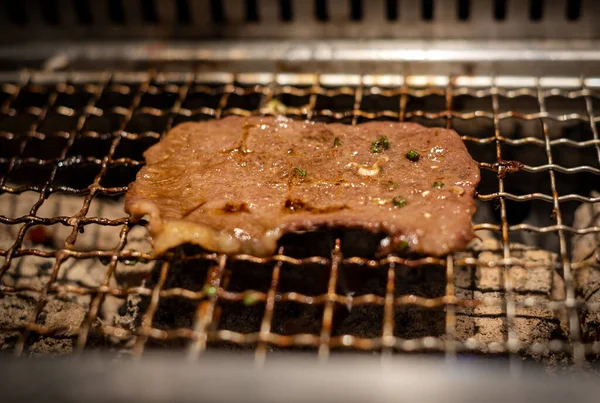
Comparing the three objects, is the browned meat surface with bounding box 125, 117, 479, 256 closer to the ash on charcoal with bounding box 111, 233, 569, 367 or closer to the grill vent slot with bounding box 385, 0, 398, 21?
the ash on charcoal with bounding box 111, 233, 569, 367

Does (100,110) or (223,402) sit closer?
(223,402)

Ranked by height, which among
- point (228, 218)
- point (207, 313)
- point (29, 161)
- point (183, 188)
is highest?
point (29, 161)

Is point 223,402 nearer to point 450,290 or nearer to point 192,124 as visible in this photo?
point 450,290

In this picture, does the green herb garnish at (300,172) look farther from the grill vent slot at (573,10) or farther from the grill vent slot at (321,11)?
the grill vent slot at (573,10)

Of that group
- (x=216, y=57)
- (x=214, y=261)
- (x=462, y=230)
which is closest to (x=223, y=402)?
(x=214, y=261)

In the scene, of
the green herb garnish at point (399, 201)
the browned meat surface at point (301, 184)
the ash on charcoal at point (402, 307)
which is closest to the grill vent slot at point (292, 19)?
the browned meat surface at point (301, 184)

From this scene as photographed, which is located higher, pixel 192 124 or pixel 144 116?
pixel 144 116

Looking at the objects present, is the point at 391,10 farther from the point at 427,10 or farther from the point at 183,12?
the point at 183,12
